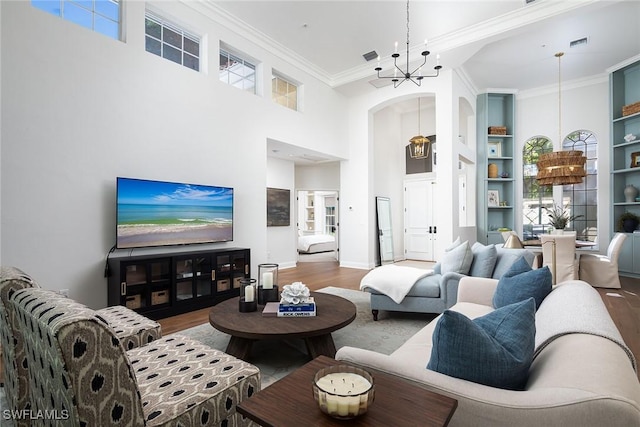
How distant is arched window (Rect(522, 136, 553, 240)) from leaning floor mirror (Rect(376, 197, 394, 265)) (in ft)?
10.2

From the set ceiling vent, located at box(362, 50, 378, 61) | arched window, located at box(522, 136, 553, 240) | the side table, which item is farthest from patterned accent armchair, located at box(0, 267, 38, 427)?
arched window, located at box(522, 136, 553, 240)

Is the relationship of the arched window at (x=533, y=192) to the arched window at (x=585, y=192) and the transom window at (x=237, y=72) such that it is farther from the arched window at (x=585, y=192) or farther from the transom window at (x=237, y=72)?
the transom window at (x=237, y=72)

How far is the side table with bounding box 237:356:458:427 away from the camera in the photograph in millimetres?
841

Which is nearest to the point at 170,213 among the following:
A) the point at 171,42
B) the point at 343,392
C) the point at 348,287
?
the point at 171,42

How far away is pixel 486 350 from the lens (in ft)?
3.21

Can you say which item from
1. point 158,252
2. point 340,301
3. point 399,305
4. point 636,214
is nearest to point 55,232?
point 158,252

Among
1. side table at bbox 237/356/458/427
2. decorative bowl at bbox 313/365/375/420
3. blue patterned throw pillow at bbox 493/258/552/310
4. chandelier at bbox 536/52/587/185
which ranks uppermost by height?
chandelier at bbox 536/52/587/185

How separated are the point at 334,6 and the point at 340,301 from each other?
3.99m

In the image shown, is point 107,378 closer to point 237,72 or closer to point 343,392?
point 343,392

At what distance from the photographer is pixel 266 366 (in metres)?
2.47

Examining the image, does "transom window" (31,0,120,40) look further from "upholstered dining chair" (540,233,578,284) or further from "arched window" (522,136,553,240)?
"arched window" (522,136,553,240)

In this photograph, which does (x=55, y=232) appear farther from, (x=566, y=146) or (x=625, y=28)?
(x=566, y=146)

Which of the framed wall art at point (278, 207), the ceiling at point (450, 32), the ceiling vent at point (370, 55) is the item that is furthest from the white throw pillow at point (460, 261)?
the framed wall art at point (278, 207)

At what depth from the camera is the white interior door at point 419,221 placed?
27.3ft
